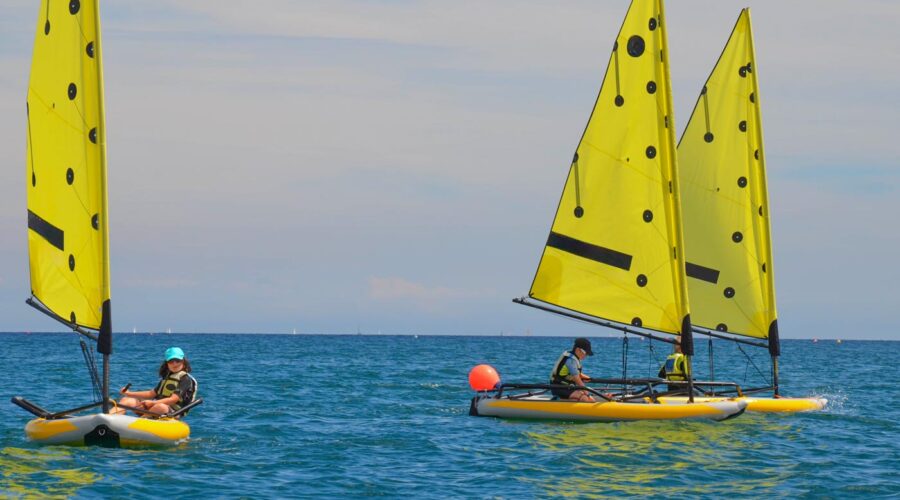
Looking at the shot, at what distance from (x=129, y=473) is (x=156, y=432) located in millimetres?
2030

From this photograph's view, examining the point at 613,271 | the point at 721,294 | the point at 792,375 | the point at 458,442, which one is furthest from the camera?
the point at 792,375

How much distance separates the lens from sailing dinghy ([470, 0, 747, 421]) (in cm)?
2989

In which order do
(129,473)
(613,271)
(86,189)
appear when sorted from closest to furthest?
(129,473) < (86,189) < (613,271)

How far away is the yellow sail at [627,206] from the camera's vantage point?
29.9 meters

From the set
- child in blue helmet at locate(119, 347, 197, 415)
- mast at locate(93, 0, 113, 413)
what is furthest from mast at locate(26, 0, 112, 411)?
child in blue helmet at locate(119, 347, 197, 415)

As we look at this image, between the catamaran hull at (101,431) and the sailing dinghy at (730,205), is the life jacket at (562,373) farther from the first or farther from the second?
the catamaran hull at (101,431)

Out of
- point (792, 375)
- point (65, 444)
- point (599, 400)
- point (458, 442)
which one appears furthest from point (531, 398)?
point (792, 375)

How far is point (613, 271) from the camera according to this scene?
30312 mm

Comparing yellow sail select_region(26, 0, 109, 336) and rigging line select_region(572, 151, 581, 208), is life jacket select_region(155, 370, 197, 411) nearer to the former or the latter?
yellow sail select_region(26, 0, 109, 336)

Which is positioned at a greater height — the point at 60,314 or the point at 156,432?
the point at 60,314

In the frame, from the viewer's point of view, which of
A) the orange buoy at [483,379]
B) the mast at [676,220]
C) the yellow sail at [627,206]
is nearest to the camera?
the mast at [676,220]

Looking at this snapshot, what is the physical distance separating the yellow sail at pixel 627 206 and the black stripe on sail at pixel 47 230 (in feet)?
39.6

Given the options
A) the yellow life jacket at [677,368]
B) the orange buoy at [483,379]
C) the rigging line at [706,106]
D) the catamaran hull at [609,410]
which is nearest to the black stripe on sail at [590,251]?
the yellow life jacket at [677,368]

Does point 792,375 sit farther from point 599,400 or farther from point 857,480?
point 857,480
